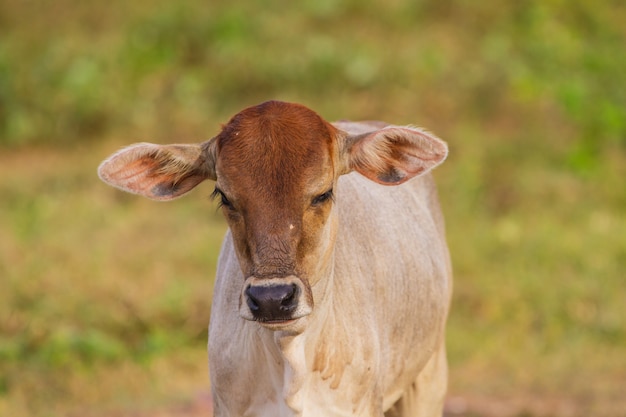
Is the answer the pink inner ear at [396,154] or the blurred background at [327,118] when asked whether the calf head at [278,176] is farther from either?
the blurred background at [327,118]

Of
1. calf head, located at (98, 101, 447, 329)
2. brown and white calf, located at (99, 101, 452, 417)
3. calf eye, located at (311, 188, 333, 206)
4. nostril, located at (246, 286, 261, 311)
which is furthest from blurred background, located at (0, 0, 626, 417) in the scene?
nostril, located at (246, 286, 261, 311)

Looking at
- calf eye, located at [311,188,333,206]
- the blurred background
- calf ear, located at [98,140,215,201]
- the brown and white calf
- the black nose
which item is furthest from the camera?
the blurred background

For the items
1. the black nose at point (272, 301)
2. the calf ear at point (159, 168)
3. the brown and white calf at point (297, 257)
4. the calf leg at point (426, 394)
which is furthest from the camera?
the calf leg at point (426, 394)

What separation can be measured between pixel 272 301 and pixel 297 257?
0.87 feet

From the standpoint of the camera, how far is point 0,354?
8.08 metres

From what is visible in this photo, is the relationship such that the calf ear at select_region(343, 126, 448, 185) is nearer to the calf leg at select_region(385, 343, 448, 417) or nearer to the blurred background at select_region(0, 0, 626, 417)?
the calf leg at select_region(385, 343, 448, 417)

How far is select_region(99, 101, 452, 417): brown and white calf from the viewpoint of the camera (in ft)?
14.0

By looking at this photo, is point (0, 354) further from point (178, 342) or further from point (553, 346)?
point (553, 346)

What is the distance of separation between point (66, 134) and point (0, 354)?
5565 millimetres

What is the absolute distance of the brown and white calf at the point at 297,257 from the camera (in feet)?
14.0

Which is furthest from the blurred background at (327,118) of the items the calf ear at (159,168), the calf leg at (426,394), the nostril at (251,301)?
the nostril at (251,301)

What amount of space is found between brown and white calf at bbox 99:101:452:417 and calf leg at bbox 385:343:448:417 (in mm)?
622

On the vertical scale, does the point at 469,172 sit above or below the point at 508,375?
above

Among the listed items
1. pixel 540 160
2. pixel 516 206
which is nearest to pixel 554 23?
pixel 540 160
